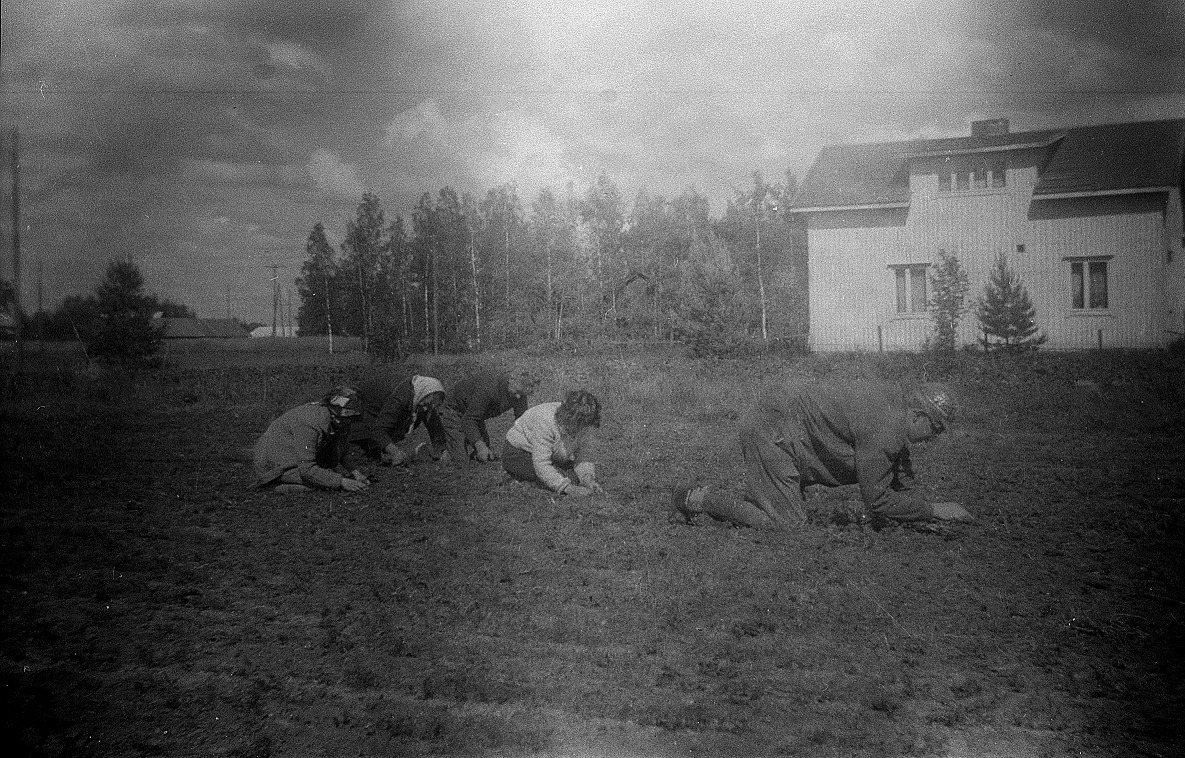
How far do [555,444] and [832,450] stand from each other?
7.19ft

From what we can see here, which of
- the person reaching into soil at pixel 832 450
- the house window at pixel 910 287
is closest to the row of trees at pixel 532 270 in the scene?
the house window at pixel 910 287

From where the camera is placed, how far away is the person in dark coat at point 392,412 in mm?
7750

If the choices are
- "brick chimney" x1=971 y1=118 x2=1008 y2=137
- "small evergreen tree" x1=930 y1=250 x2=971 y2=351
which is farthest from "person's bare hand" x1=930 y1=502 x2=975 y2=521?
"brick chimney" x1=971 y1=118 x2=1008 y2=137

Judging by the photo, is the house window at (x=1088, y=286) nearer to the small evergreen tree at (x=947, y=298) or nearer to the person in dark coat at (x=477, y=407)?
the small evergreen tree at (x=947, y=298)

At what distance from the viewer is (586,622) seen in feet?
12.5

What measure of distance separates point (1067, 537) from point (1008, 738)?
9.07 feet

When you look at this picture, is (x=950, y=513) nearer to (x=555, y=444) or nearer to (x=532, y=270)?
(x=555, y=444)

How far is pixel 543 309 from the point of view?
837 centimetres

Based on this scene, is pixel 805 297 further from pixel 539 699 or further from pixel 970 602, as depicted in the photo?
pixel 539 699

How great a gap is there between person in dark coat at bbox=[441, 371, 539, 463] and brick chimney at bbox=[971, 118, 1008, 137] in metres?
5.51

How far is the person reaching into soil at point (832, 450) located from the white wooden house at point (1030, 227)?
408cm

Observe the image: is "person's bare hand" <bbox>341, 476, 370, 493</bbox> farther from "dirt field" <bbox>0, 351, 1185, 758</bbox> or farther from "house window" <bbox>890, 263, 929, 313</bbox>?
"house window" <bbox>890, 263, 929, 313</bbox>

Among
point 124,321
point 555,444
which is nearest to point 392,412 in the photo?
point 555,444

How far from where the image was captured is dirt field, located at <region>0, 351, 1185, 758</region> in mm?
2875
